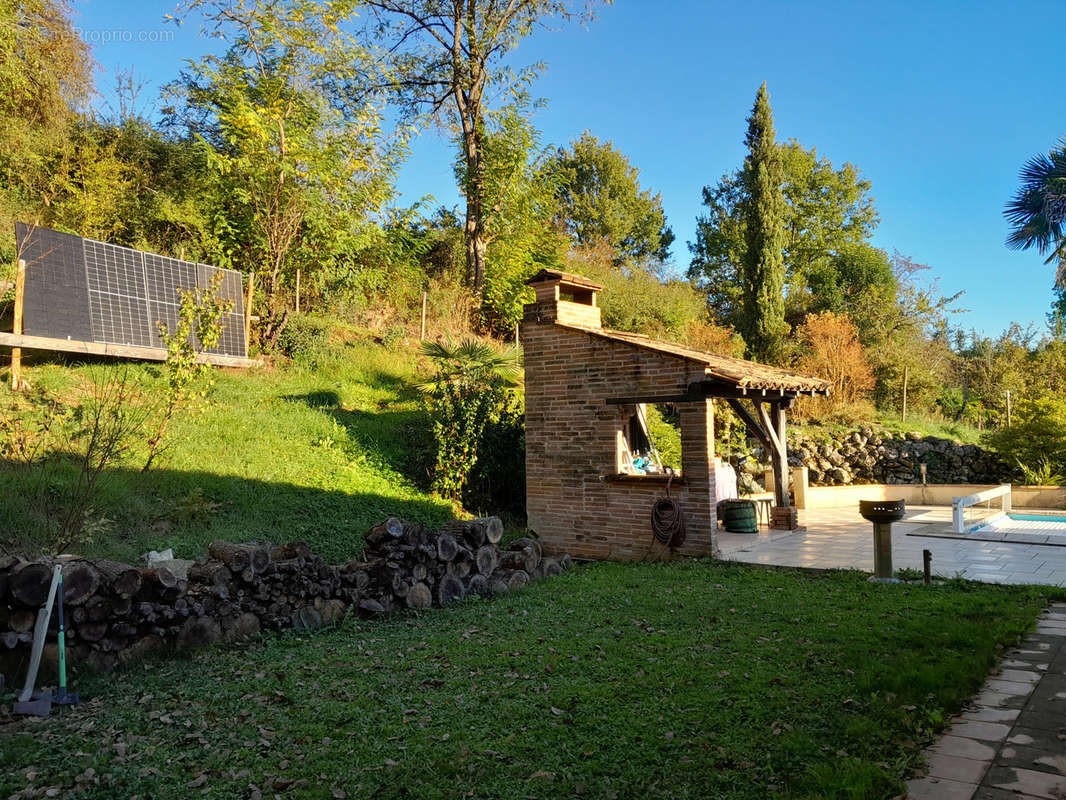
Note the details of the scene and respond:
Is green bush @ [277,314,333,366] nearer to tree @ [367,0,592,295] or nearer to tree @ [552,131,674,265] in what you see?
tree @ [367,0,592,295]

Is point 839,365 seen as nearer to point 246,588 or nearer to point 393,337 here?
point 393,337

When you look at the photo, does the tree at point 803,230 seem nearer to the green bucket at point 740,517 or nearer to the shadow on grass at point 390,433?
the green bucket at point 740,517

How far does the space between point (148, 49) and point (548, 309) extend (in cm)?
1239

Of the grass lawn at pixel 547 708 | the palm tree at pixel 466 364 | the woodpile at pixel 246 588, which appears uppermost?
the palm tree at pixel 466 364

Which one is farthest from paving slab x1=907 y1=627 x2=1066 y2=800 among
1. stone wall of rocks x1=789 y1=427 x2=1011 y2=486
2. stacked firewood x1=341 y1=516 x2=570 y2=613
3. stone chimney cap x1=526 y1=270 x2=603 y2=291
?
stone wall of rocks x1=789 y1=427 x2=1011 y2=486

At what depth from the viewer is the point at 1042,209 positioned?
1753 centimetres

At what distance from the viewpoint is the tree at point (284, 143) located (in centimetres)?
1404

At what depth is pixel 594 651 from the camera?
16.1 ft

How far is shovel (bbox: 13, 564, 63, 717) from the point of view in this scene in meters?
3.84

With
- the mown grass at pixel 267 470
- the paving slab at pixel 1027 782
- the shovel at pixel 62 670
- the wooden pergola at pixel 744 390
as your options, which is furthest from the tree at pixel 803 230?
the shovel at pixel 62 670

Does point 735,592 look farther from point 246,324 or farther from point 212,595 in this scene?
point 246,324

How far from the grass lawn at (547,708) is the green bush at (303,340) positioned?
31.0ft

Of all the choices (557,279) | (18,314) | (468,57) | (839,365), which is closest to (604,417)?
(557,279)

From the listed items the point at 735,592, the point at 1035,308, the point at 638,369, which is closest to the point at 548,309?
the point at 638,369
